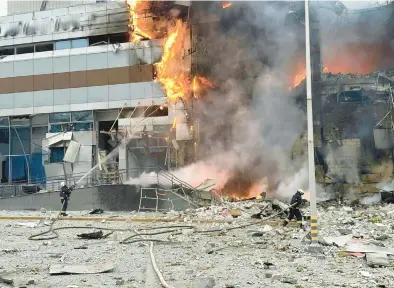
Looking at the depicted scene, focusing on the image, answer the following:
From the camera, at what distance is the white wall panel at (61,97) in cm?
3019

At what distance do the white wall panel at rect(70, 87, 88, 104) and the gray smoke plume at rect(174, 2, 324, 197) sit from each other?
800 cm

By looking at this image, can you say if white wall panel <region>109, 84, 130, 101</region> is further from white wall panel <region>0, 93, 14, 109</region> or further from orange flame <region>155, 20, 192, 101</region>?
white wall panel <region>0, 93, 14, 109</region>

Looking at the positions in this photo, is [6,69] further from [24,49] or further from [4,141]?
[4,141]

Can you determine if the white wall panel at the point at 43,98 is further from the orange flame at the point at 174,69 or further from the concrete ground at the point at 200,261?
the concrete ground at the point at 200,261

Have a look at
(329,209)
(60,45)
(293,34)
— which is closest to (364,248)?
(329,209)

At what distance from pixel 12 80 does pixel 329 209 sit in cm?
2368

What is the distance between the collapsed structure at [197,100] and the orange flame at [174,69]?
A: 65 millimetres

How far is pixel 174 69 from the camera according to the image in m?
28.1

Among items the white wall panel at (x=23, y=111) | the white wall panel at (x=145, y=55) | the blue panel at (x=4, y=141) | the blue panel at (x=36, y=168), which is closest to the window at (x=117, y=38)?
the white wall panel at (x=145, y=55)

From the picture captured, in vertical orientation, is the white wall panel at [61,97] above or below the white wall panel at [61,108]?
above

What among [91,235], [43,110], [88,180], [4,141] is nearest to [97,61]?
[43,110]

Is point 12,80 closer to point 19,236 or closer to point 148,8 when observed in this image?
point 148,8

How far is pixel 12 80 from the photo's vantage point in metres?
31.3

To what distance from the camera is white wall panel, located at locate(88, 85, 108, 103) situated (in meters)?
29.3
